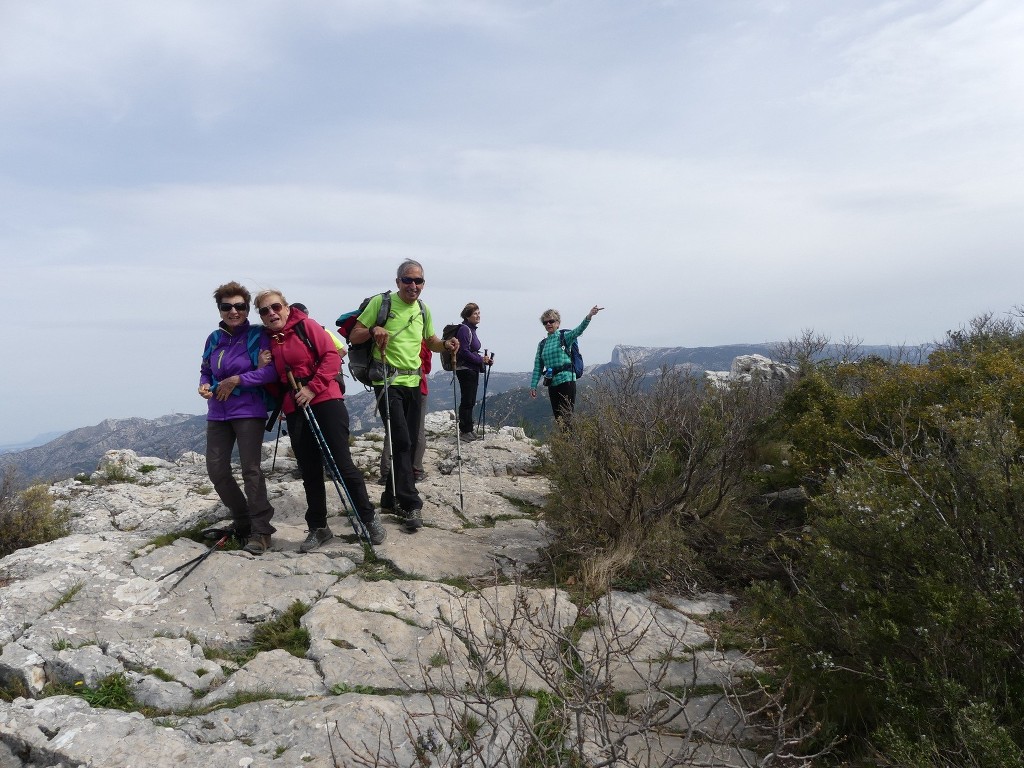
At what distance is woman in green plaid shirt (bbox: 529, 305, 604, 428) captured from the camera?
901cm

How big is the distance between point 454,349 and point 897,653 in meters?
4.79

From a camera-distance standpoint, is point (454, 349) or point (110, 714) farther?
point (454, 349)

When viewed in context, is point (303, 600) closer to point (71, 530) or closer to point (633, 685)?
point (633, 685)

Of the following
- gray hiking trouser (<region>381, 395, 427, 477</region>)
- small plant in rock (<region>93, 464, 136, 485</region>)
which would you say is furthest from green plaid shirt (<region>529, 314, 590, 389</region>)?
small plant in rock (<region>93, 464, 136, 485</region>)

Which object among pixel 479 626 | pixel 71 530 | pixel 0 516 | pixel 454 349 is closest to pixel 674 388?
pixel 454 349

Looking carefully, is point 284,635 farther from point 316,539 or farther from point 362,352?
point 362,352

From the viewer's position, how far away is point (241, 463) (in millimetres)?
4996

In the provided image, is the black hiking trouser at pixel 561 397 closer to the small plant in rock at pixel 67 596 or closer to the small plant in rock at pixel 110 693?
the small plant in rock at pixel 67 596

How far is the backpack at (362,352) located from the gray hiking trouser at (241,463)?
103cm

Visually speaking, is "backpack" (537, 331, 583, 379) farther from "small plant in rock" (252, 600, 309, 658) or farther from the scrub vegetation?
"small plant in rock" (252, 600, 309, 658)

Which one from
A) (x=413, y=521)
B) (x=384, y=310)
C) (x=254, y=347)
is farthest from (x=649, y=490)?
(x=254, y=347)

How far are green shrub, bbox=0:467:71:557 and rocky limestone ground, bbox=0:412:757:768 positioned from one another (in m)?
0.70

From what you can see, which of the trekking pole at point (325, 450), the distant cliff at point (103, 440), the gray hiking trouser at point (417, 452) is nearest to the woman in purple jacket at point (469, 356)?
the gray hiking trouser at point (417, 452)

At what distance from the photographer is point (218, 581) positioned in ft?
15.7
